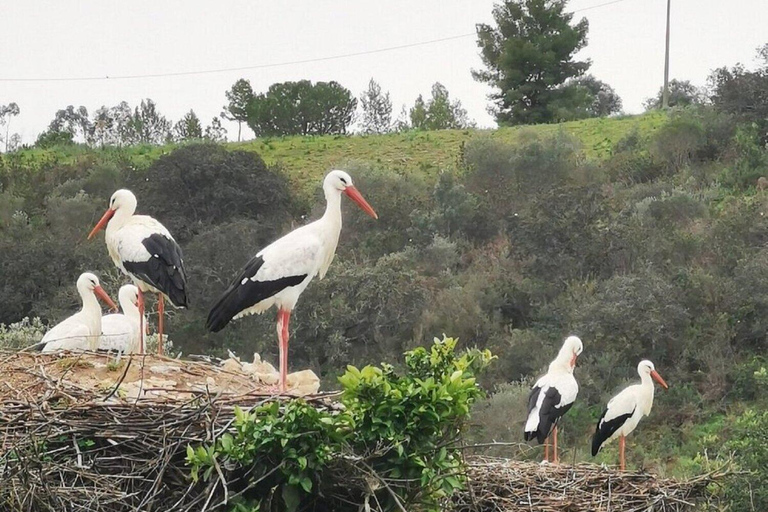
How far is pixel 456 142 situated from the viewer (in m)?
38.8

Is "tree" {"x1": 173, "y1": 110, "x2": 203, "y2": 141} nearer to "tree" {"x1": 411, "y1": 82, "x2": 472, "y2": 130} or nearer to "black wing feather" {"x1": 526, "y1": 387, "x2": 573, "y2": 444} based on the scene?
"tree" {"x1": 411, "y1": 82, "x2": 472, "y2": 130}

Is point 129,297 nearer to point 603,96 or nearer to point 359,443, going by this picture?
point 359,443

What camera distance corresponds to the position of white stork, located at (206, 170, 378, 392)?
26.9 ft

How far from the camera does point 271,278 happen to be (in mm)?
8281

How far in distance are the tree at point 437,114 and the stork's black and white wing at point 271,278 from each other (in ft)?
130

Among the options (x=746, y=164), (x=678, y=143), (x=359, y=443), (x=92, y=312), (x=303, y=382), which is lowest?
(x=303, y=382)

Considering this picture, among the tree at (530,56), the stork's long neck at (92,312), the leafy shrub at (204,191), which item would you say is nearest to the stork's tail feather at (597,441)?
the stork's long neck at (92,312)

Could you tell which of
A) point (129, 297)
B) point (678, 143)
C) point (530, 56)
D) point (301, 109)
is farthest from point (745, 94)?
point (129, 297)

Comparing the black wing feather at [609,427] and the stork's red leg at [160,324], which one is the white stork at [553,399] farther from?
the stork's red leg at [160,324]

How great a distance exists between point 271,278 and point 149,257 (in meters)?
1.57

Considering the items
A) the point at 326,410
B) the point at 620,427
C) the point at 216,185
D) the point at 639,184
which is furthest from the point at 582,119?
the point at 326,410

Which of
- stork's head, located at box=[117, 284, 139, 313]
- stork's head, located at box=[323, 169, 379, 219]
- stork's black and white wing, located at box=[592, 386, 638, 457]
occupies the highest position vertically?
stork's head, located at box=[323, 169, 379, 219]

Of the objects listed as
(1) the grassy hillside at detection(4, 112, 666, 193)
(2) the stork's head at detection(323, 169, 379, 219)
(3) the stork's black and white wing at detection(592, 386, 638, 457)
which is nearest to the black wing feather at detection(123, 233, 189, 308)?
(2) the stork's head at detection(323, 169, 379, 219)

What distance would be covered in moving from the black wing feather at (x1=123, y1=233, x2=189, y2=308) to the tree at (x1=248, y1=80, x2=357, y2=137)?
35070mm
